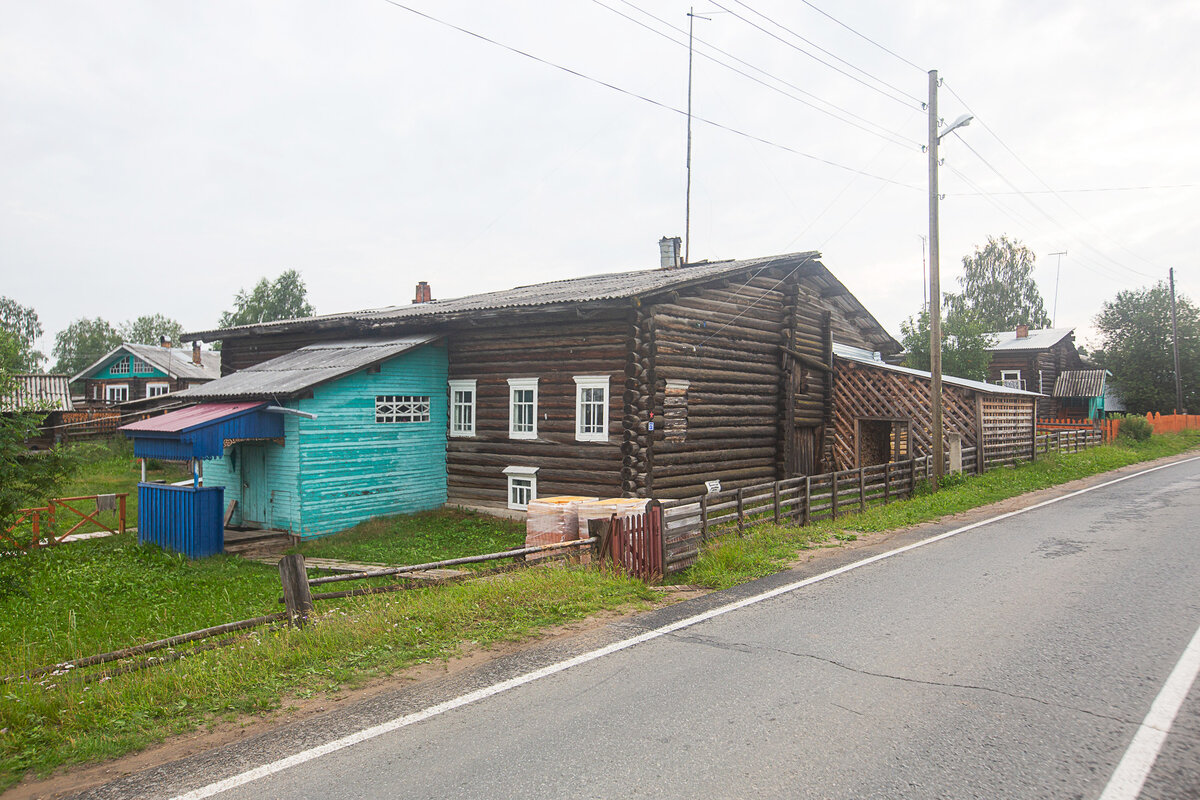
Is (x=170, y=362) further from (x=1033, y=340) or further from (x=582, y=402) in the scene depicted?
(x=1033, y=340)

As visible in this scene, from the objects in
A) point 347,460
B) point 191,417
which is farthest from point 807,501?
point 191,417

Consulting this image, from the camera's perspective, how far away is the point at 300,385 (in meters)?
15.4

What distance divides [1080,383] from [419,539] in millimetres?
46489

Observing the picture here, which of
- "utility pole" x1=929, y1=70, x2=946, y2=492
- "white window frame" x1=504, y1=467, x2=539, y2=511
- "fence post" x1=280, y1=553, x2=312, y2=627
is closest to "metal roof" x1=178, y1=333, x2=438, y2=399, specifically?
"white window frame" x1=504, y1=467, x2=539, y2=511

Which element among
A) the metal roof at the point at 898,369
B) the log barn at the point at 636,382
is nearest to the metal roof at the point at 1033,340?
the metal roof at the point at 898,369

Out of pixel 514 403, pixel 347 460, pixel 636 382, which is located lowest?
pixel 347 460

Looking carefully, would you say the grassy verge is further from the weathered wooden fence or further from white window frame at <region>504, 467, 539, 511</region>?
white window frame at <region>504, 467, 539, 511</region>

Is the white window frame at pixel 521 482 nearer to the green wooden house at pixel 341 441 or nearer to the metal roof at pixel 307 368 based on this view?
the green wooden house at pixel 341 441

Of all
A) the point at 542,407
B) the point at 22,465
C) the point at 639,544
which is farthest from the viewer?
the point at 542,407

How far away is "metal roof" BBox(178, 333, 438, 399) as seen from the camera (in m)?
15.8

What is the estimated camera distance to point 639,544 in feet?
31.4

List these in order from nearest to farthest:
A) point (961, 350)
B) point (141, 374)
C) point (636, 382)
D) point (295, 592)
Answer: point (295, 592) → point (636, 382) → point (961, 350) → point (141, 374)

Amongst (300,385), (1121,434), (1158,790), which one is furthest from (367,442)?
(1121,434)

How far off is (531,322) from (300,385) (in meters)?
5.44
